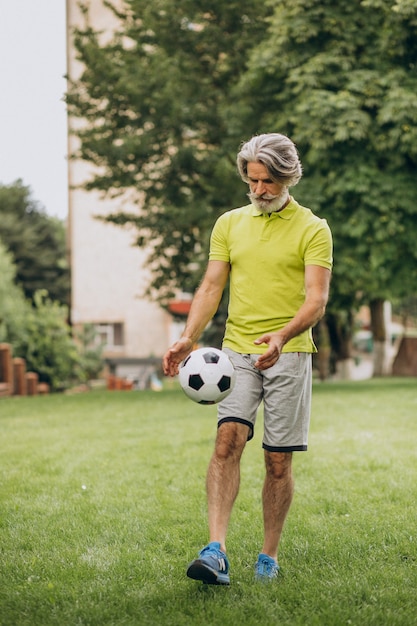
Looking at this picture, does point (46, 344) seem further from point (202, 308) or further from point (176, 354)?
point (176, 354)

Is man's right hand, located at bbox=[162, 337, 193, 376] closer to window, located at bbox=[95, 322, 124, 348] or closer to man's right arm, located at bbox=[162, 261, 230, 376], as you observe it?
man's right arm, located at bbox=[162, 261, 230, 376]

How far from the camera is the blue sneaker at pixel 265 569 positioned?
443 centimetres

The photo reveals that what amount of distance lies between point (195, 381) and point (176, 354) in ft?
0.58

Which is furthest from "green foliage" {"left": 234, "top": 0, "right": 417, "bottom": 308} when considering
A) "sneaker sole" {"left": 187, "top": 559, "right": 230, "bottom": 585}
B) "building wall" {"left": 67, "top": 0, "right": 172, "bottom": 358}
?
"building wall" {"left": 67, "top": 0, "right": 172, "bottom": 358}

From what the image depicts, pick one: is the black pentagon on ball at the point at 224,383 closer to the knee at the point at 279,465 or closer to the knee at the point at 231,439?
the knee at the point at 231,439

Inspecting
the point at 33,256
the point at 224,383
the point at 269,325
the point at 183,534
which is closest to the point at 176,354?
the point at 224,383

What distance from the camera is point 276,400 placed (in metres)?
4.47

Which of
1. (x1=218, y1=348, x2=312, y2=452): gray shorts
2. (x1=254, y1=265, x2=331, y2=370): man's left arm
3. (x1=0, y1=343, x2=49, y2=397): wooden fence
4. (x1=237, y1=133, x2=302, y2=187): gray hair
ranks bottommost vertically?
(x1=0, y1=343, x2=49, y2=397): wooden fence

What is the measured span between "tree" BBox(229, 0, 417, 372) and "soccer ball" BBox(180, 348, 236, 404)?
12503mm

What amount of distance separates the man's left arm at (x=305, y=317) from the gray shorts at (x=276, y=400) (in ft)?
0.73

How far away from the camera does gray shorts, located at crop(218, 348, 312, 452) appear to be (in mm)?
4457

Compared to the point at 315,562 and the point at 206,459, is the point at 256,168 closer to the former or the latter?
the point at 315,562

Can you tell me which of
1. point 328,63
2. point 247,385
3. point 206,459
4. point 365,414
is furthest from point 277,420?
point 328,63

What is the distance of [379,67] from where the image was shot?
17.2 m
